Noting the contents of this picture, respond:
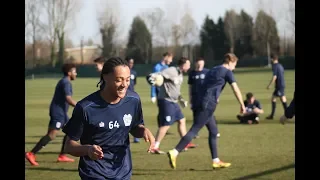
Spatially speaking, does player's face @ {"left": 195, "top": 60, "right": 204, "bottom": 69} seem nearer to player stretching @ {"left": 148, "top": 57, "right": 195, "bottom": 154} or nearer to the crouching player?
player stretching @ {"left": 148, "top": 57, "right": 195, "bottom": 154}

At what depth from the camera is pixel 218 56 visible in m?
76.9

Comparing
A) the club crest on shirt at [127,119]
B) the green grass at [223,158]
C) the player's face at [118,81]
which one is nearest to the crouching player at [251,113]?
the green grass at [223,158]

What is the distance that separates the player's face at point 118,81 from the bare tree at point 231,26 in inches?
2789

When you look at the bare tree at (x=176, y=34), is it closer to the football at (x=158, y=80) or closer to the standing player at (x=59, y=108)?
the football at (x=158, y=80)

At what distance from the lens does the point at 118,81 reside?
5203mm

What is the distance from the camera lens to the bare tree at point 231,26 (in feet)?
254

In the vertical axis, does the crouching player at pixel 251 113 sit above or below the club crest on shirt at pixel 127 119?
below

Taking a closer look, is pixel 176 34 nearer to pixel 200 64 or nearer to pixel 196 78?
pixel 196 78

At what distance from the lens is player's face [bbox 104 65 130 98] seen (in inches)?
205

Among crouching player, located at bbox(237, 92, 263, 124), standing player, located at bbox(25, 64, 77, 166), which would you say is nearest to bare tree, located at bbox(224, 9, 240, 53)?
crouching player, located at bbox(237, 92, 263, 124)

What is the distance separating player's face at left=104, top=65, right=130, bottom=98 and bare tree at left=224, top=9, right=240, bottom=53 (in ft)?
232
